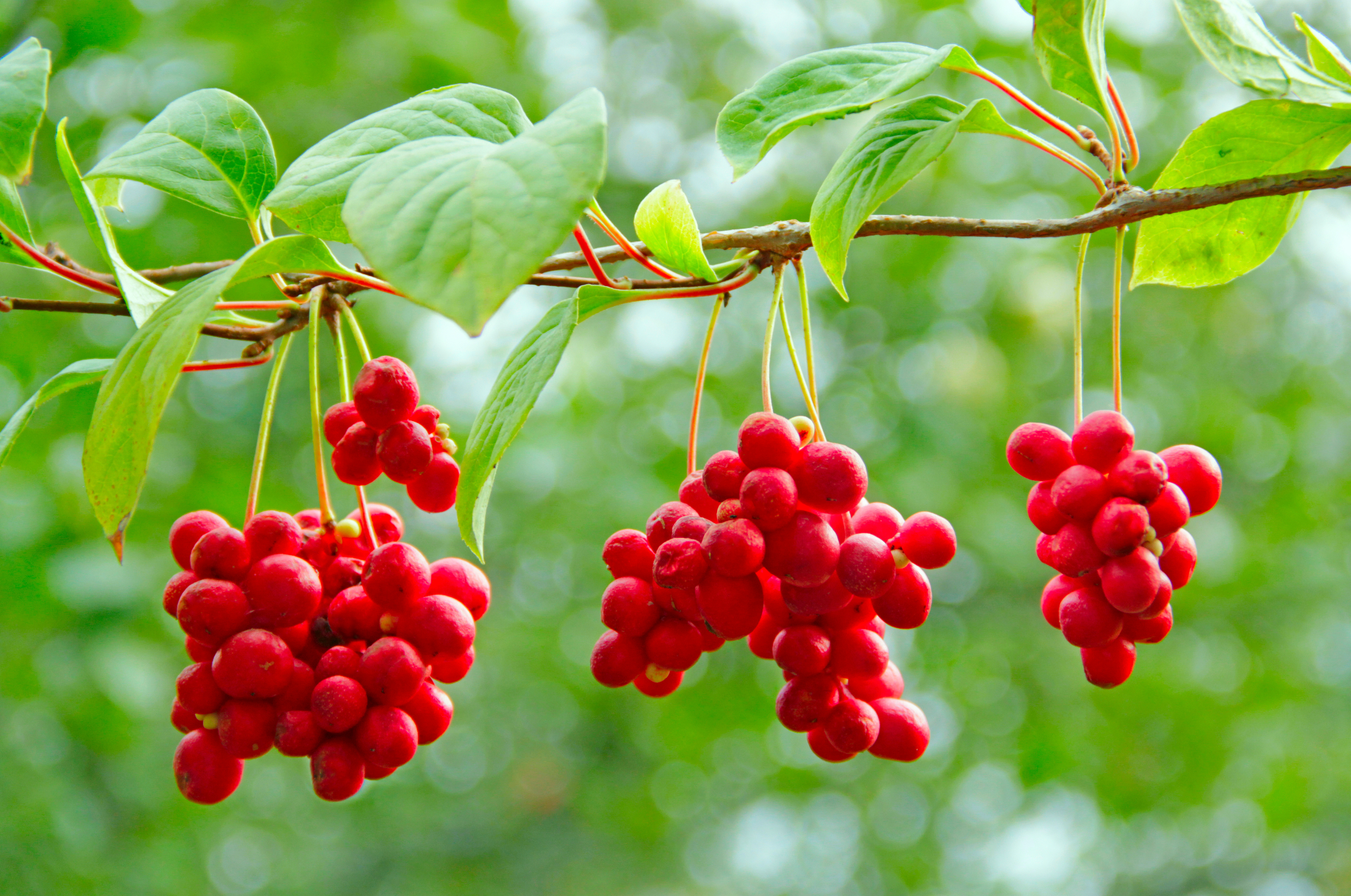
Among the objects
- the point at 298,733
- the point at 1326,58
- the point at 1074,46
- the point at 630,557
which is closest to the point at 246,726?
the point at 298,733

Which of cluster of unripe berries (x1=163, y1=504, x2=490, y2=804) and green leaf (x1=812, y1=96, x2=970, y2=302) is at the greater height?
green leaf (x1=812, y1=96, x2=970, y2=302)

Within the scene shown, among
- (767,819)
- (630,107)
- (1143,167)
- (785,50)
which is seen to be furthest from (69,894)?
(1143,167)

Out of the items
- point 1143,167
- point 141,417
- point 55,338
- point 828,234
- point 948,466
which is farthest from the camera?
point 1143,167

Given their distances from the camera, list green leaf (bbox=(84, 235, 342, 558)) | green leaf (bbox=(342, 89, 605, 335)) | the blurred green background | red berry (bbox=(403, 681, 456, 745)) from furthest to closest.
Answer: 1. the blurred green background
2. red berry (bbox=(403, 681, 456, 745))
3. green leaf (bbox=(84, 235, 342, 558))
4. green leaf (bbox=(342, 89, 605, 335))

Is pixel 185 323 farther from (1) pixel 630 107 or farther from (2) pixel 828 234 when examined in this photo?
(1) pixel 630 107

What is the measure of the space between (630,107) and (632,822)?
3164 mm

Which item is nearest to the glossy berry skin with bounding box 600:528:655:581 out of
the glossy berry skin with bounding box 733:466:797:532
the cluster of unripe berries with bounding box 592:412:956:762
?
the cluster of unripe berries with bounding box 592:412:956:762

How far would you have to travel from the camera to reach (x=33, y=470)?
2.11m

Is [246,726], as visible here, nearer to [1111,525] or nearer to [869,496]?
[1111,525]

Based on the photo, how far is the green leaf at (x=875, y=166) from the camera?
2.00 feet

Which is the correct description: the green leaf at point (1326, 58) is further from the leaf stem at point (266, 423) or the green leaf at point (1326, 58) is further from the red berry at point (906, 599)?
the leaf stem at point (266, 423)

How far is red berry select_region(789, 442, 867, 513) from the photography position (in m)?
0.61

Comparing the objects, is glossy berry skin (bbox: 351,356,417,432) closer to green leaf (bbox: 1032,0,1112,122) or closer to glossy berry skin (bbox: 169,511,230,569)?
Answer: glossy berry skin (bbox: 169,511,230,569)

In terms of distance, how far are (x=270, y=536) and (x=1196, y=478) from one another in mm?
641
